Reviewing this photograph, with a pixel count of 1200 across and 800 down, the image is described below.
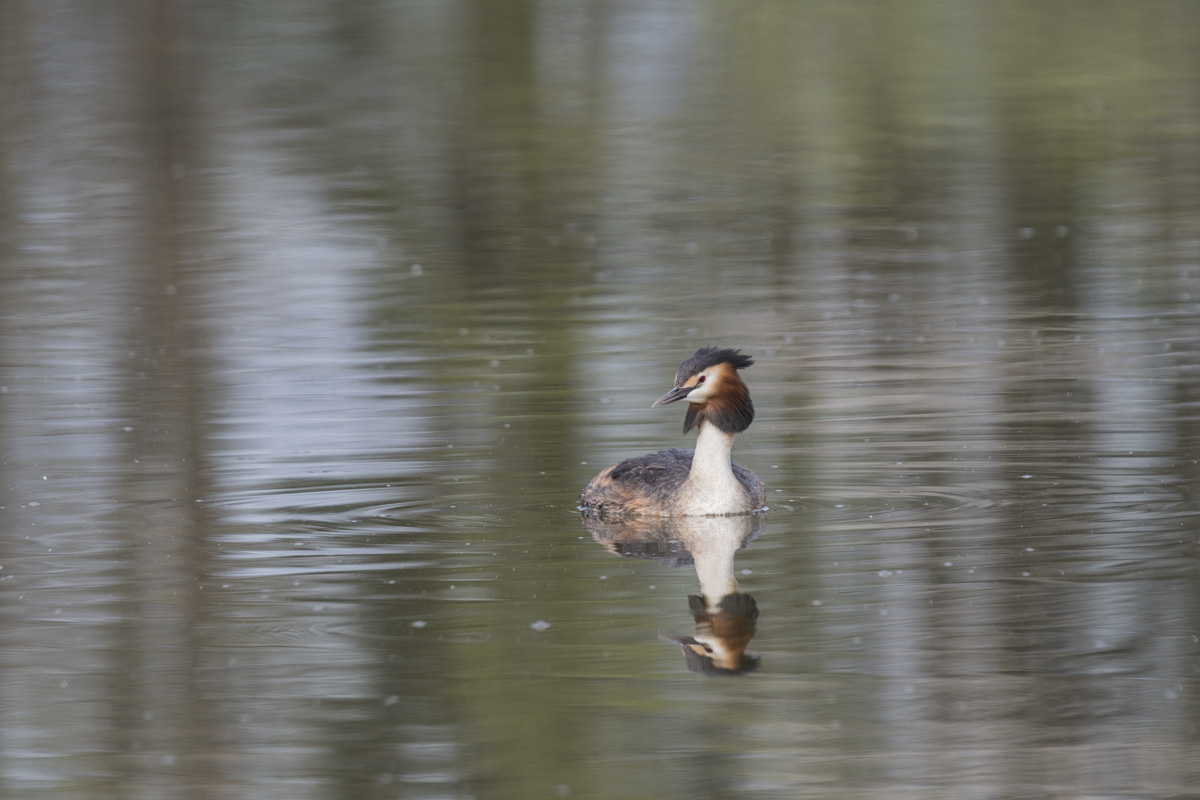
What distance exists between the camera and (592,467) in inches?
437

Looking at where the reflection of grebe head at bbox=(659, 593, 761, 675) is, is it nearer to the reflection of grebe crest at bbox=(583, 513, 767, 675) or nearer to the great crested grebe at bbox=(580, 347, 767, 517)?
the reflection of grebe crest at bbox=(583, 513, 767, 675)

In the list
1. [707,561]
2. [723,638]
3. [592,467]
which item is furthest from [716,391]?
[723,638]


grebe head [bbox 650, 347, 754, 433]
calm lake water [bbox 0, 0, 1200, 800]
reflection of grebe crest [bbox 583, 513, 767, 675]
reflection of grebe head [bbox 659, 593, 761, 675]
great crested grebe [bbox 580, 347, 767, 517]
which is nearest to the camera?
calm lake water [bbox 0, 0, 1200, 800]

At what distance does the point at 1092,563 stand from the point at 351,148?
2350 centimetres

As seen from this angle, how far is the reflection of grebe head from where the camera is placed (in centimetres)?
735

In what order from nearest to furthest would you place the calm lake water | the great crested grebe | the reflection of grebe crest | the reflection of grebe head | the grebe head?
1. the calm lake water
2. the reflection of grebe head
3. the reflection of grebe crest
4. the great crested grebe
5. the grebe head

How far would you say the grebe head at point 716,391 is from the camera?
1017 cm

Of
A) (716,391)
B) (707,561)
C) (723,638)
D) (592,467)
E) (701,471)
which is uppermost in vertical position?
(716,391)

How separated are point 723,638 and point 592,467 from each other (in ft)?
11.3

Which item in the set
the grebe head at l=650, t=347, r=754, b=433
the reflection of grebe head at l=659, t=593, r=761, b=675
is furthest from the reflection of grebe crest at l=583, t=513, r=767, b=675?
the grebe head at l=650, t=347, r=754, b=433

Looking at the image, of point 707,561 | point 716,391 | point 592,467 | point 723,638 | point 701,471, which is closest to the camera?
point 723,638

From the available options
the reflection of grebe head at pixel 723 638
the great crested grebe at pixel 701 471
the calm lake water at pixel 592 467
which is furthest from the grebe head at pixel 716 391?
the reflection of grebe head at pixel 723 638

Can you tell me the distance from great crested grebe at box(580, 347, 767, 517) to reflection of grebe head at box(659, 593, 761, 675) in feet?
5.26

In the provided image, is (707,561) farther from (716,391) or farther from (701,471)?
(716,391)
